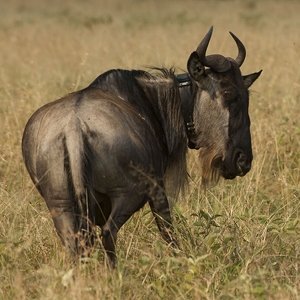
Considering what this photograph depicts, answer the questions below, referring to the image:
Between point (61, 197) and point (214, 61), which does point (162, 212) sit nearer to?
point (61, 197)

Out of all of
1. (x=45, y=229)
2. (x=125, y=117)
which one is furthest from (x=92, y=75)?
(x=125, y=117)

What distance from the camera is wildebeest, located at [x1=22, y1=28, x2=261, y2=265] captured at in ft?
14.3

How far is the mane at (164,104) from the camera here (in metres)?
5.00

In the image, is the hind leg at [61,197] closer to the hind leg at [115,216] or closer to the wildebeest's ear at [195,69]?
the hind leg at [115,216]

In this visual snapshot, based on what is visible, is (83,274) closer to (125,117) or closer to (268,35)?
(125,117)

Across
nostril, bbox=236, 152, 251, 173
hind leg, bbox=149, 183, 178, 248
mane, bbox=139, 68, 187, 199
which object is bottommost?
hind leg, bbox=149, 183, 178, 248

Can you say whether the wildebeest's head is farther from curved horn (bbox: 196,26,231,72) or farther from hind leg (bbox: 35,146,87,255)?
hind leg (bbox: 35,146,87,255)

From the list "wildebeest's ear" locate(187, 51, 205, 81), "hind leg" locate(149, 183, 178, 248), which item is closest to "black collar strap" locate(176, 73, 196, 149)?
"wildebeest's ear" locate(187, 51, 205, 81)

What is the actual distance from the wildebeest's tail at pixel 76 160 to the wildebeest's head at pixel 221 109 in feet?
3.40

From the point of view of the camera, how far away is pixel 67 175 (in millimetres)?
4371

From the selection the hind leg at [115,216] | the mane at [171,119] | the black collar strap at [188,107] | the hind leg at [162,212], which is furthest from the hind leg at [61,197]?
the black collar strap at [188,107]

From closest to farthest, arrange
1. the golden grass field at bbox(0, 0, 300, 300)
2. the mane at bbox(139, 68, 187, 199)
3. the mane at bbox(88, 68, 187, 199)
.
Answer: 1. the golden grass field at bbox(0, 0, 300, 300)
2. the mane at bbox(88, 68, 187, 199)
3. the mane at bbox(139, 68, 187, 199)

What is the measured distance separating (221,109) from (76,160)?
116 centimetres

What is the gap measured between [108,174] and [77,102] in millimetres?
412
